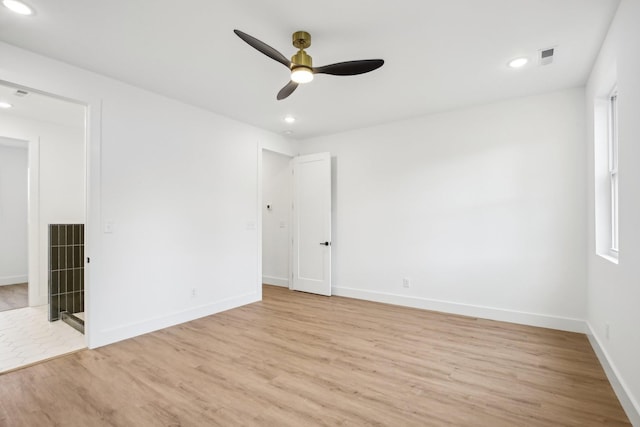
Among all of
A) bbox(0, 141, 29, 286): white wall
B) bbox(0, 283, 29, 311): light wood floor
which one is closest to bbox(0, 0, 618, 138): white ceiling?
bbox(0, 283, 29, 311): light wood floor

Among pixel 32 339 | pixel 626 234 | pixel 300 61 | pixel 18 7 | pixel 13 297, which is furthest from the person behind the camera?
pixel 13 297

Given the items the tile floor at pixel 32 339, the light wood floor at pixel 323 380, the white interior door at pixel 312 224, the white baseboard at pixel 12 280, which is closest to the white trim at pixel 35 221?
the tile floor at pixel 32 339

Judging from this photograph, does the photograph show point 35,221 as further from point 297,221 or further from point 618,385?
point 618,385

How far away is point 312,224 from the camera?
18.2ft

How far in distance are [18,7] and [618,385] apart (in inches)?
195

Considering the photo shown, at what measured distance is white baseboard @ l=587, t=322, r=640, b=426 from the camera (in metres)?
1.92

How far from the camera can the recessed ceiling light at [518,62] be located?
296cm

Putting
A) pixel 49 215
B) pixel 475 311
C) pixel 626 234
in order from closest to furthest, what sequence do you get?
pixel 626 234 → pixel 475 311 → pixel 49 215

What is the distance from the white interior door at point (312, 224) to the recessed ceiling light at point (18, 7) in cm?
382

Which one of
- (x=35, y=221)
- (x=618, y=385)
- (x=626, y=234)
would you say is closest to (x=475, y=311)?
(x=618, y=385)

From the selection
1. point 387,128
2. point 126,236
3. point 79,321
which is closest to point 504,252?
point 387,128

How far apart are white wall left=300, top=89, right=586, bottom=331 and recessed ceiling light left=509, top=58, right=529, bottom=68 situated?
98cm

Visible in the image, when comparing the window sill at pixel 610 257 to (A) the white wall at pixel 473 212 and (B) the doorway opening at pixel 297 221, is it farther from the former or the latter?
(B) the doorway opening at pixel 297 221

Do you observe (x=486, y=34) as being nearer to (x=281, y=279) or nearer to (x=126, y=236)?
(x=126, y=236)
